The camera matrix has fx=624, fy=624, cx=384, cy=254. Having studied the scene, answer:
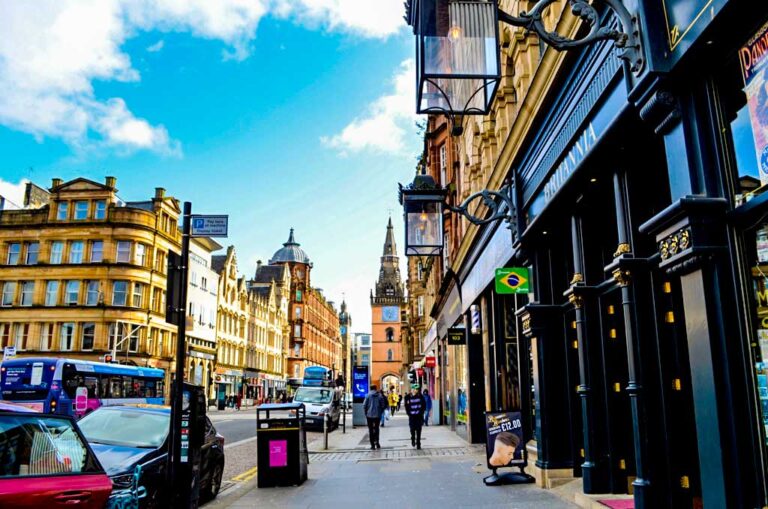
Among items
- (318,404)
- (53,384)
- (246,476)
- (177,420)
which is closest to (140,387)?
(53,384)

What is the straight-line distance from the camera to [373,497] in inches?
384

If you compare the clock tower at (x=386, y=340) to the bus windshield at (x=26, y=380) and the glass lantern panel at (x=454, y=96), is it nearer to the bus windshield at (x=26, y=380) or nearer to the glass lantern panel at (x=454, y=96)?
the bus windshield at (x=26, y=380)

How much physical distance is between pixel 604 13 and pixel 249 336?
253ft

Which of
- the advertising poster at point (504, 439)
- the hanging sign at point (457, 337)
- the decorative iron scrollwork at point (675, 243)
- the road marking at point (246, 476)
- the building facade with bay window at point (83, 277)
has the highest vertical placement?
the building facade with bay window at point (83, 277)

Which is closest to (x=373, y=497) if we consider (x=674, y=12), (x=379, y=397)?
(x=674, y=12)

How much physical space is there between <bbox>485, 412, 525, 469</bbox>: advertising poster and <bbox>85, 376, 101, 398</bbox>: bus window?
20.5 meters

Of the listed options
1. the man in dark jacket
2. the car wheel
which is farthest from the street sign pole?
the man in dark jacket

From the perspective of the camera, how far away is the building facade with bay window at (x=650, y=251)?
4.66m

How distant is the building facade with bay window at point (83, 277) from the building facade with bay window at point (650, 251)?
4563cm

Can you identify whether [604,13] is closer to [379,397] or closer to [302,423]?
[302,423]

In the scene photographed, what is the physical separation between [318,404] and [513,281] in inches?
804

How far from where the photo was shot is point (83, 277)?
172 feet

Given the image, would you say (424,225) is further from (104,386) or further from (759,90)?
(104,386)

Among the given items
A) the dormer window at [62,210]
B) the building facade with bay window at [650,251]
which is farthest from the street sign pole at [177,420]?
the dormer window at [62,210]
